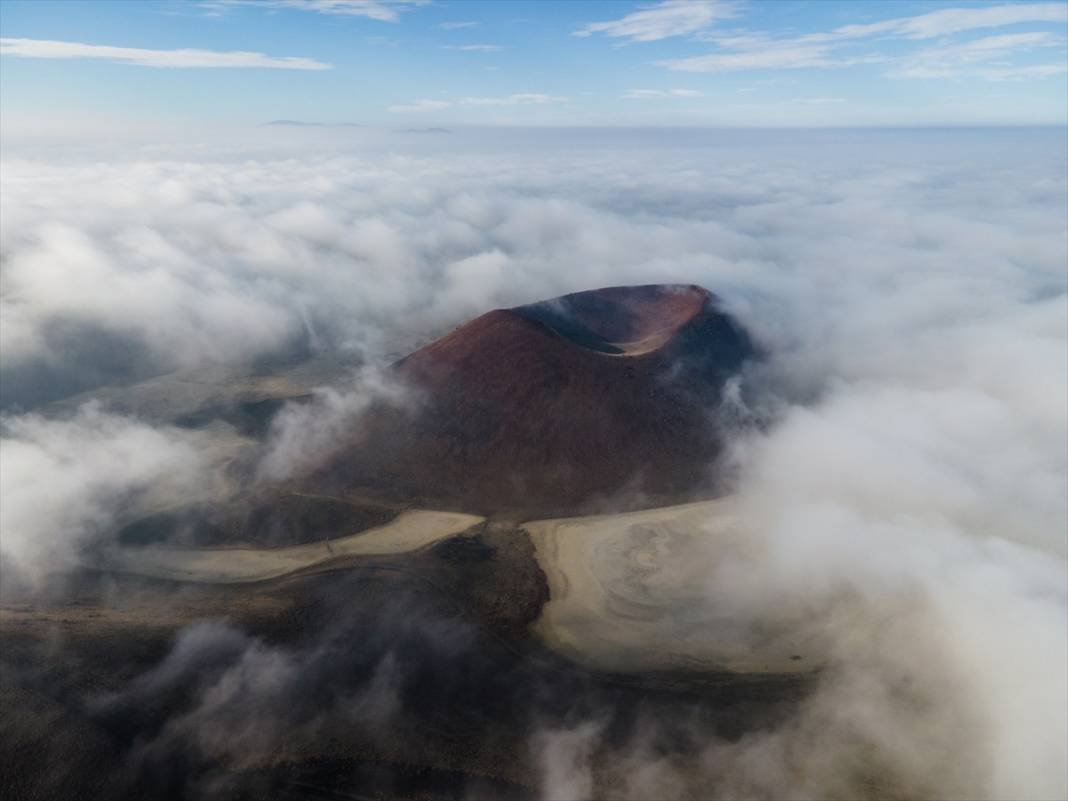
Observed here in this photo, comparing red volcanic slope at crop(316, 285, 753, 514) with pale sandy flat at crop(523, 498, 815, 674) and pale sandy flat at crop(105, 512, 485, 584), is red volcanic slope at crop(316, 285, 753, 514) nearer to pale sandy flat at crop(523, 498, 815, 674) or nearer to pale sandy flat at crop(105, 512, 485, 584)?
pale sandy flat at crop(523, 498, 815, 674)

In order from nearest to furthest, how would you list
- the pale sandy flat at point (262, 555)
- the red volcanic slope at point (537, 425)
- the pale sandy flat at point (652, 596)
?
the pale sandy flat at point (652, 596)
the pale sandy flat at point (262, 555)
the red volcanic slope at point (537, 425)

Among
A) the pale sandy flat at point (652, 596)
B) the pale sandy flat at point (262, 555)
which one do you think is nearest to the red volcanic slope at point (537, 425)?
the pale sandy flat at point (652, 596)

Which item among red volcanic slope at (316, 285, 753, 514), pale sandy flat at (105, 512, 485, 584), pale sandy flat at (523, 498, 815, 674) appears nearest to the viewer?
pale sandy flat at (523, 498, 815, 674)

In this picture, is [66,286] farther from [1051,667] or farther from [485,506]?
[1051,667]

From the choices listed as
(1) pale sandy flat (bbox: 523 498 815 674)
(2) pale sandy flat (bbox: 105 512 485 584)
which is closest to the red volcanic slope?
(1) pale sandy flat (bbox: 523 498 815 674)

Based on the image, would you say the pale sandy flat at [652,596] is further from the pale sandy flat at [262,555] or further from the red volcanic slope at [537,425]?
the pale sandy flat at [262,555]

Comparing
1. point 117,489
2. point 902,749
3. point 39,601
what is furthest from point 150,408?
point 902,749
